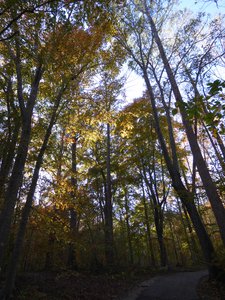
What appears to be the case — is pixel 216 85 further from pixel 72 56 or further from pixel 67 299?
pixel 67 299

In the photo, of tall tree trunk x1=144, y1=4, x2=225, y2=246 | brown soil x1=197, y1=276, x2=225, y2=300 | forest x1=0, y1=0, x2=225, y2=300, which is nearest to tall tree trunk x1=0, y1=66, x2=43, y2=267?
forest x1=0, y1=0, x2=225, y2=300

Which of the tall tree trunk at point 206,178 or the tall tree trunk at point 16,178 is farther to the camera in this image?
the tall tree trunk at point 206,178

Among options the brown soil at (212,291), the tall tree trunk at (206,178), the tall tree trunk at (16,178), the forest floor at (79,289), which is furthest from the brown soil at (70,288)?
the tall tree trunk at (206,178)

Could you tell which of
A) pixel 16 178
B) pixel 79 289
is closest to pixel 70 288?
pixel 79 289

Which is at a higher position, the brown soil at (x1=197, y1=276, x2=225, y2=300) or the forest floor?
the forest floor

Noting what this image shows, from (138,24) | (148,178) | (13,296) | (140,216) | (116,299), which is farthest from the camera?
(140,216)

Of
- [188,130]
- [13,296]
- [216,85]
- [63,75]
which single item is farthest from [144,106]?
[216,85]

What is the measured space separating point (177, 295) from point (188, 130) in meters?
5.48

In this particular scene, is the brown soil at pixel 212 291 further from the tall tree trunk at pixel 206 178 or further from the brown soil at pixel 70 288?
the brown soil at pixel 70 288

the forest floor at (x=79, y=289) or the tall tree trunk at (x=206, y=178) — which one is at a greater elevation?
the tall tree trunk at (x=206, y=178)

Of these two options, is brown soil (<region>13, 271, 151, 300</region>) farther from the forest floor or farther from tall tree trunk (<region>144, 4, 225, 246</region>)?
tall tree trunk (<region>144, 4, 225, 246</region>)

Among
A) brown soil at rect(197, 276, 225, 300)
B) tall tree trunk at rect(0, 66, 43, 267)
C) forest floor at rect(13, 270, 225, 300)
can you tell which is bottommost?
brown soil at rect(197, 276, 225, 300)

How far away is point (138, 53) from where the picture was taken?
11.0m

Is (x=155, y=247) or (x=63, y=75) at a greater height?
(x=63, y=75)
